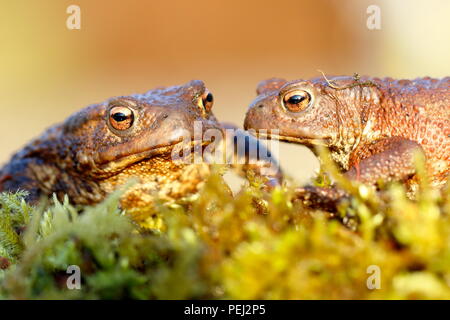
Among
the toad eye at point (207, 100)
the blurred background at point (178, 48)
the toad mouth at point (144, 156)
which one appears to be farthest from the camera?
the blurred background at point (178, 48)

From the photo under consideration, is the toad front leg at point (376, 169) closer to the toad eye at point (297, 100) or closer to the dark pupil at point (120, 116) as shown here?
the toad eye at point (297, 100)

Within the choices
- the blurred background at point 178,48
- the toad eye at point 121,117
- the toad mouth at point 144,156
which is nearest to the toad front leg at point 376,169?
the toad mouth at point 144,156

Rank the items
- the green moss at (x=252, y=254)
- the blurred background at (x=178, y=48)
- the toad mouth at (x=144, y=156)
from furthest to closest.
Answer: the blurred background at (x=178, y=48) < the toad mouth at (x=144, y=156) < the green moss at (x=252, y=254)

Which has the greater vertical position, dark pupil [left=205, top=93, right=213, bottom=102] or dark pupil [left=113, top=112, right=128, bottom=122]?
dark pupil [left=205, top=93, right=213, bottom=102]

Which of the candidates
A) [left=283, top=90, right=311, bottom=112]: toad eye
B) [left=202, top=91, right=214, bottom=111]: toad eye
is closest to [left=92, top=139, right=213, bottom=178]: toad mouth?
[left=202, top=91, right=214, bottom=111]: toad eye

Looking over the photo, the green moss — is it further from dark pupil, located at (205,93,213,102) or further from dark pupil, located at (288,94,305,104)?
dark pupil, located at (205,93,213,102)
